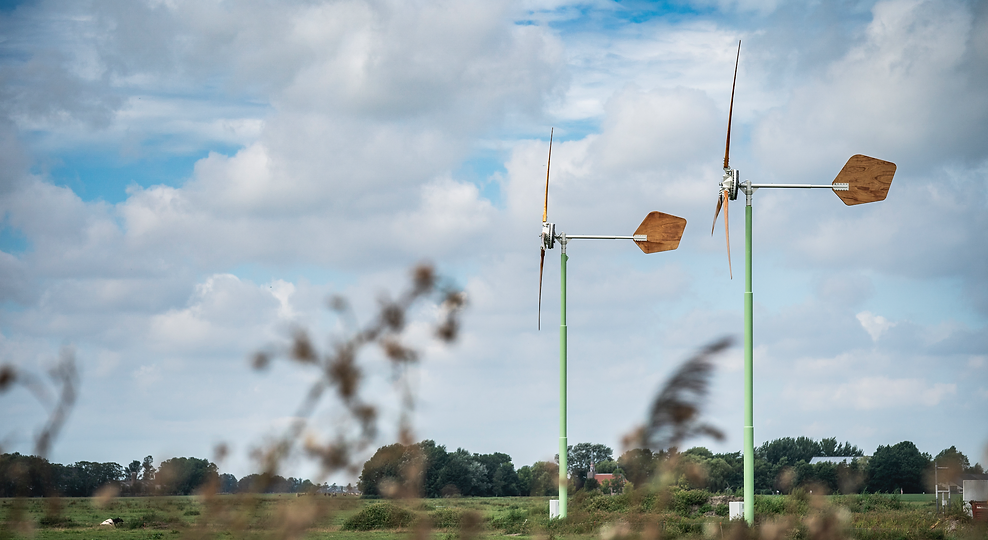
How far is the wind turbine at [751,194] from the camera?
19.2 meters

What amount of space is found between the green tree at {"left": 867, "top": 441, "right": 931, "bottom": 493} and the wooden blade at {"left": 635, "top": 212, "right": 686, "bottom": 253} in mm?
12219

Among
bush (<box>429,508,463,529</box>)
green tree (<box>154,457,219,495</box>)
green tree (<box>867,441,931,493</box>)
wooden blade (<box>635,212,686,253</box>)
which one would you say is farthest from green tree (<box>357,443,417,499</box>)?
green tree (<box>867,441,931,493</box>)

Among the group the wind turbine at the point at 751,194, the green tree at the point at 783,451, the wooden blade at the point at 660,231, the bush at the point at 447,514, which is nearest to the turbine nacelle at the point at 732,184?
the wind turbine at the point at 751,194

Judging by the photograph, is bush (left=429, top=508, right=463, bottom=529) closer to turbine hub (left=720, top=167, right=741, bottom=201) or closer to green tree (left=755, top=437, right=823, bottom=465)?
turbine hub (left=720, top=167, right=741, bottom=201)

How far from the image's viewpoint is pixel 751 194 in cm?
2050

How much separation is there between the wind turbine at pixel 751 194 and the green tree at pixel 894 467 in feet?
44.0

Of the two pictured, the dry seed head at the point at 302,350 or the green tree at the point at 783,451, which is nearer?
the dry seed head at the point at 302,350

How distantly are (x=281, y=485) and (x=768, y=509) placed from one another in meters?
25.2

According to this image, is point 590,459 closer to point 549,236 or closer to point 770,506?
point 549,236

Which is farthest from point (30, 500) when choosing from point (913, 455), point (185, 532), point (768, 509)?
point (913, 455)

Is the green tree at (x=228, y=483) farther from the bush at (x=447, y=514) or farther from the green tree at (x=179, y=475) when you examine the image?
the bush at (x=447, y=514)

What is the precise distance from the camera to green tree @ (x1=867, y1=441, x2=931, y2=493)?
1267 inches

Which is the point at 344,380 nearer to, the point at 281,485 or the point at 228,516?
the point at 281,485

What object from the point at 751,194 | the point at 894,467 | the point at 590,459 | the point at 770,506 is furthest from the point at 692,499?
the point at 590,459
